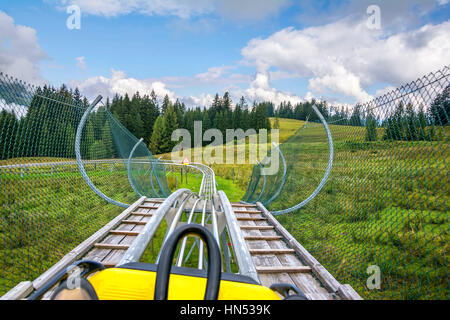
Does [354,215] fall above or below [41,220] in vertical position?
above

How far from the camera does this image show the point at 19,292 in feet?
5.75

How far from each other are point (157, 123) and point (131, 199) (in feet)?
162

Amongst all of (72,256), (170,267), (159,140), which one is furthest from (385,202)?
(159,140)

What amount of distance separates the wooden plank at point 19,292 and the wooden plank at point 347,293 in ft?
8.96

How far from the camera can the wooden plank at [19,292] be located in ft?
5.52

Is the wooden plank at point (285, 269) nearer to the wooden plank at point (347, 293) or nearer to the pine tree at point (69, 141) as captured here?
the wooden plank at point (347, 293)

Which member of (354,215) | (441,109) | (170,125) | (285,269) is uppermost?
(170,125)

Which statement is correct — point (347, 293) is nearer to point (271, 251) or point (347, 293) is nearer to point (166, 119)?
point (271, 251)

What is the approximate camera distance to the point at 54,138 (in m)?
3.60

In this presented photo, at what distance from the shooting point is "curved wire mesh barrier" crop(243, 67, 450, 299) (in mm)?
2221

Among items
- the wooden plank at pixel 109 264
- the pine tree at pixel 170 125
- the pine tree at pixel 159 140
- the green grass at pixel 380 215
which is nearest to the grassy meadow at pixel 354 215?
the green grass at pixel 380 215

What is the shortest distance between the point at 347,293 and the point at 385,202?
1.67 metres
